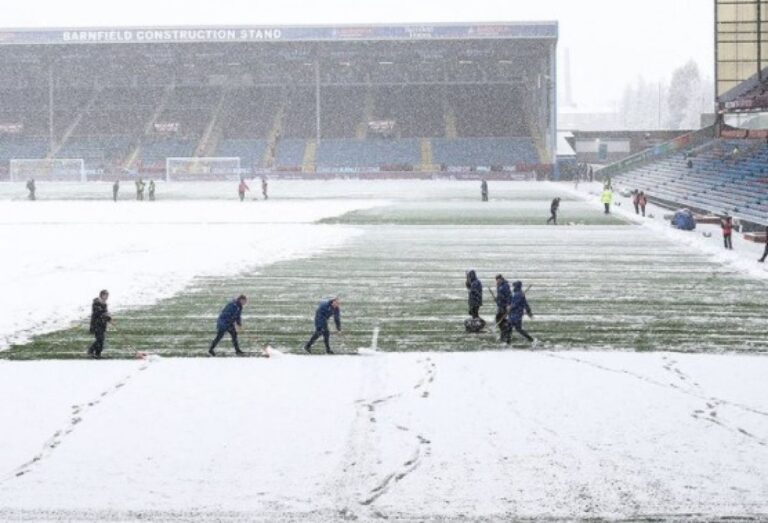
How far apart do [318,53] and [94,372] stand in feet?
231

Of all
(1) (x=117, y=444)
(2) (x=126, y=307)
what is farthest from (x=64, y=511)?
(2) (x=126, y=307)

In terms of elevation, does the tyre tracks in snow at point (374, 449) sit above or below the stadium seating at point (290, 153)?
below

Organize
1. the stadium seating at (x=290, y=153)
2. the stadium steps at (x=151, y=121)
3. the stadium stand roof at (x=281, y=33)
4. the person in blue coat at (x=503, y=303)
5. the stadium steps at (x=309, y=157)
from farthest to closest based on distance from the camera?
the stadium steps at (x=151, y=121)
the stadium seating at (x=290, y=153)
the stadium steps at (x=309, y=157)
the stadium stand roof at (x=281, y=33)
the person in blue coat at (x=503, y=303)

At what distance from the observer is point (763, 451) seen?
1168 cm

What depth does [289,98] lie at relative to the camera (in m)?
92.0

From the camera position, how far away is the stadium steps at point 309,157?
82.2 meters

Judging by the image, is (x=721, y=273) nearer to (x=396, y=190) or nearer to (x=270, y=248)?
(x=270, y=248)

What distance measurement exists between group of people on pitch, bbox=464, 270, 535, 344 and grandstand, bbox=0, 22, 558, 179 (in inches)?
2366

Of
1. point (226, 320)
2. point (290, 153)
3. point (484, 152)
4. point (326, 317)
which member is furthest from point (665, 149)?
point (226, 320)

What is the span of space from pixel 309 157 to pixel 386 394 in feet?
233

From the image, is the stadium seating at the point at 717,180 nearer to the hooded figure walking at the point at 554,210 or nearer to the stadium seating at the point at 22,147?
the hooded figure walking at the point at 554,210

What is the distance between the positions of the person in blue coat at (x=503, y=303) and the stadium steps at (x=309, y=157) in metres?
64.6

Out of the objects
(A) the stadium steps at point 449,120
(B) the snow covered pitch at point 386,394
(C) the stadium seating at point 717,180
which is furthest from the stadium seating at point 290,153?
(B) the snow covered pitch at point 386,394

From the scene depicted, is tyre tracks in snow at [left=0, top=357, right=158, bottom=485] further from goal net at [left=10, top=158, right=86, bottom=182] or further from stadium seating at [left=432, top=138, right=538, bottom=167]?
goal net at [left=10, top=158, right=86, bottom=182]
